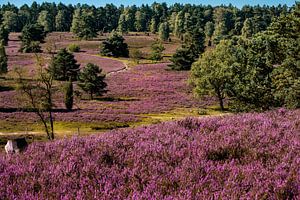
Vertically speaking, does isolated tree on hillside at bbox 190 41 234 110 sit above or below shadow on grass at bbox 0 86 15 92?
above

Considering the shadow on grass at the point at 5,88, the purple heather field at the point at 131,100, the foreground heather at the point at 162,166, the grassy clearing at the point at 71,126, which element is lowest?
the shadow on grass at the point at 5,88

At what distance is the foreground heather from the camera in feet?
12.3

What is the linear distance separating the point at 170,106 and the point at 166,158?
201 ft

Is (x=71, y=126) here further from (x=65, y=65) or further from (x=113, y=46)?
(x=113, y=46)

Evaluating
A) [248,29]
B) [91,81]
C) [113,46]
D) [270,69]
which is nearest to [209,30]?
[248,29]

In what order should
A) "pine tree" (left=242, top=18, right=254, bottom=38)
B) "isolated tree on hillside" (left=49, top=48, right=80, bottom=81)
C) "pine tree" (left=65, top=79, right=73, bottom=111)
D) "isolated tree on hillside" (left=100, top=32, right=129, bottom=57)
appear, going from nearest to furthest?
1. "pine tree" (left=65, top=79, right=73, bottom=111)
2. "isolated tree on hillside" (left=49, top=48, right=80, bottom=81)
3. "isolated tree on hillside" (left=100, top=32, right=129, bottom=57)
4. "pine tree" (left=242, top=18, right=254, bottom=38)

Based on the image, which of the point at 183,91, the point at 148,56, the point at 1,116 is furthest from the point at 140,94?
the point at 148,56

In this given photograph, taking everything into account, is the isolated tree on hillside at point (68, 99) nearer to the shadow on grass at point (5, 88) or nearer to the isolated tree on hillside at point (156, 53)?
the shadow on grass at point (5, 88)

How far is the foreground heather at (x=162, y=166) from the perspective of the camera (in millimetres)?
3748

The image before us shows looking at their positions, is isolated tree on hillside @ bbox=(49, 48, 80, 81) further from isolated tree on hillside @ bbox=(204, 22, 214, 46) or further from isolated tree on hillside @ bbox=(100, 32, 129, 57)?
isolated tree on hillside @ bbox=(204, 22, 214, 46)

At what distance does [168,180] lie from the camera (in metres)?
4.04

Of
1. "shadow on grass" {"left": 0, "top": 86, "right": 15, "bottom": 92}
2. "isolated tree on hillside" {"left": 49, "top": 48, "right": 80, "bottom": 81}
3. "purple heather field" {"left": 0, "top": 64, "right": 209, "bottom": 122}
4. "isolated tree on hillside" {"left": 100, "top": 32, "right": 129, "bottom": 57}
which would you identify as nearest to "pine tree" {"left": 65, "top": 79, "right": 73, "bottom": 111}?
"purple heather field" {"left": 0, "top": 64, "right": 209, "bottom": 122}

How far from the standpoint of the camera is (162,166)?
14.7 ft

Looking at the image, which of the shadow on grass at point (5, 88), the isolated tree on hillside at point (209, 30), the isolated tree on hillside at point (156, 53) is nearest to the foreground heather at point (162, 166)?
the shadow on grass at point (5, 88)
